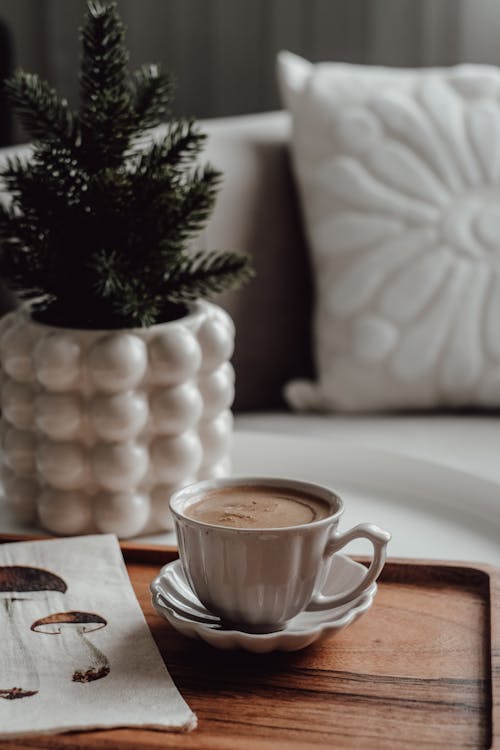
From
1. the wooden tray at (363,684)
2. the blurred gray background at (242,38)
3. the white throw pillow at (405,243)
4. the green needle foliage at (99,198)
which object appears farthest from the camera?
the blurred gray background at (242,38)

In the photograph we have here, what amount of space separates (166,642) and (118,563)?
0.11 m

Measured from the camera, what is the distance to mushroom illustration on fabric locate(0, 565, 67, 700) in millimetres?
542

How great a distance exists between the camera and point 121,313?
2.49 ft

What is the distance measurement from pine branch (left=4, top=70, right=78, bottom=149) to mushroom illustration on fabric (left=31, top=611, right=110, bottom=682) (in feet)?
1.17

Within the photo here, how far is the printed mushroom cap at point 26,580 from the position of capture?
66cm

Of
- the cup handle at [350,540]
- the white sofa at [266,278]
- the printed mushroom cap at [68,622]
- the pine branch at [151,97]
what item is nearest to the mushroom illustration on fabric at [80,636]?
the printed mushroom cap at [68,622]

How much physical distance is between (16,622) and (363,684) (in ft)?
0.72

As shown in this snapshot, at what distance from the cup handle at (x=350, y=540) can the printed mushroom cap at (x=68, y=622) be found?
0.45ft

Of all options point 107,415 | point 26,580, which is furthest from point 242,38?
point 26,580

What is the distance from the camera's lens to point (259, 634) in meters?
0.59

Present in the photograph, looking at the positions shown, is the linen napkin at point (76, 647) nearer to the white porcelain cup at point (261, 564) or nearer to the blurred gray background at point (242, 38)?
the white porcelain cup at point (261, 564)

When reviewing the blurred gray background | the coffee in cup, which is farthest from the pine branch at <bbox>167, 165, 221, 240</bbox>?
the blurred gray background

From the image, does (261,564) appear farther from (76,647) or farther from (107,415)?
(107,415)

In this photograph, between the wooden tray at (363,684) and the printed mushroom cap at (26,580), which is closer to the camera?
the wooden tray at (363,684)
